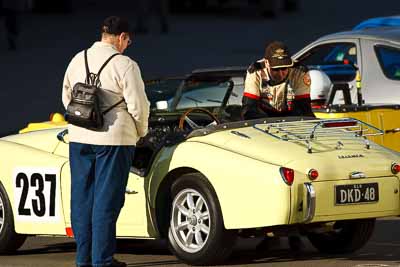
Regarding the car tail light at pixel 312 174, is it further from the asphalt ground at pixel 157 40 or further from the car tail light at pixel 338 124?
the asphalt ground at pixel 157 40

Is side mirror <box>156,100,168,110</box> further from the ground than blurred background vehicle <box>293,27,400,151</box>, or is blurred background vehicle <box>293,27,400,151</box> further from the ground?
side mirror <box>156,100,168,110</box>

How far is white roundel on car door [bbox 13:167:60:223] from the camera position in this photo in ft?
35.4

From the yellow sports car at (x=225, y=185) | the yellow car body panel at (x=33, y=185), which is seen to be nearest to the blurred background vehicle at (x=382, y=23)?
the yellow sports car at (x=225, y=185)

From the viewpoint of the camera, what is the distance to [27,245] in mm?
11828

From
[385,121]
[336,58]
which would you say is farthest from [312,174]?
[336,58]

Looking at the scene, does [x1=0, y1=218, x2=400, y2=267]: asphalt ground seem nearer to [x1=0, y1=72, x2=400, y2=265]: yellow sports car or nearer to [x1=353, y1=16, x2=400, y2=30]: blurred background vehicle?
[x1=0, y1=72, x2=400, y2=265]: yellow sports car

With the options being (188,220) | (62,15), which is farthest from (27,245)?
(62,15)

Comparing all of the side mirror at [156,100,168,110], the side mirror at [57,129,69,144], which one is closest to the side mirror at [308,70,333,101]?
the side mirror at [156,100,168,110]

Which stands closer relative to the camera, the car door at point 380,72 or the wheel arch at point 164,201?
the wheel arch at point 164,201

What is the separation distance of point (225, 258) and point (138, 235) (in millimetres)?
673

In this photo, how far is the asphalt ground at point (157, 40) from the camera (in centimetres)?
2458

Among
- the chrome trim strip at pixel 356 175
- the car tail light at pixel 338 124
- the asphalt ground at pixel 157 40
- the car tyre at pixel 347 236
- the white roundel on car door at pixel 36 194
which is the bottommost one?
the asphalt ground at pixel 157 40

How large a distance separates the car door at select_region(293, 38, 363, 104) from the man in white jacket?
6.30m

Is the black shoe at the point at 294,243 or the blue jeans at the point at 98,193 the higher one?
the blue jeans at the point at 98,193
